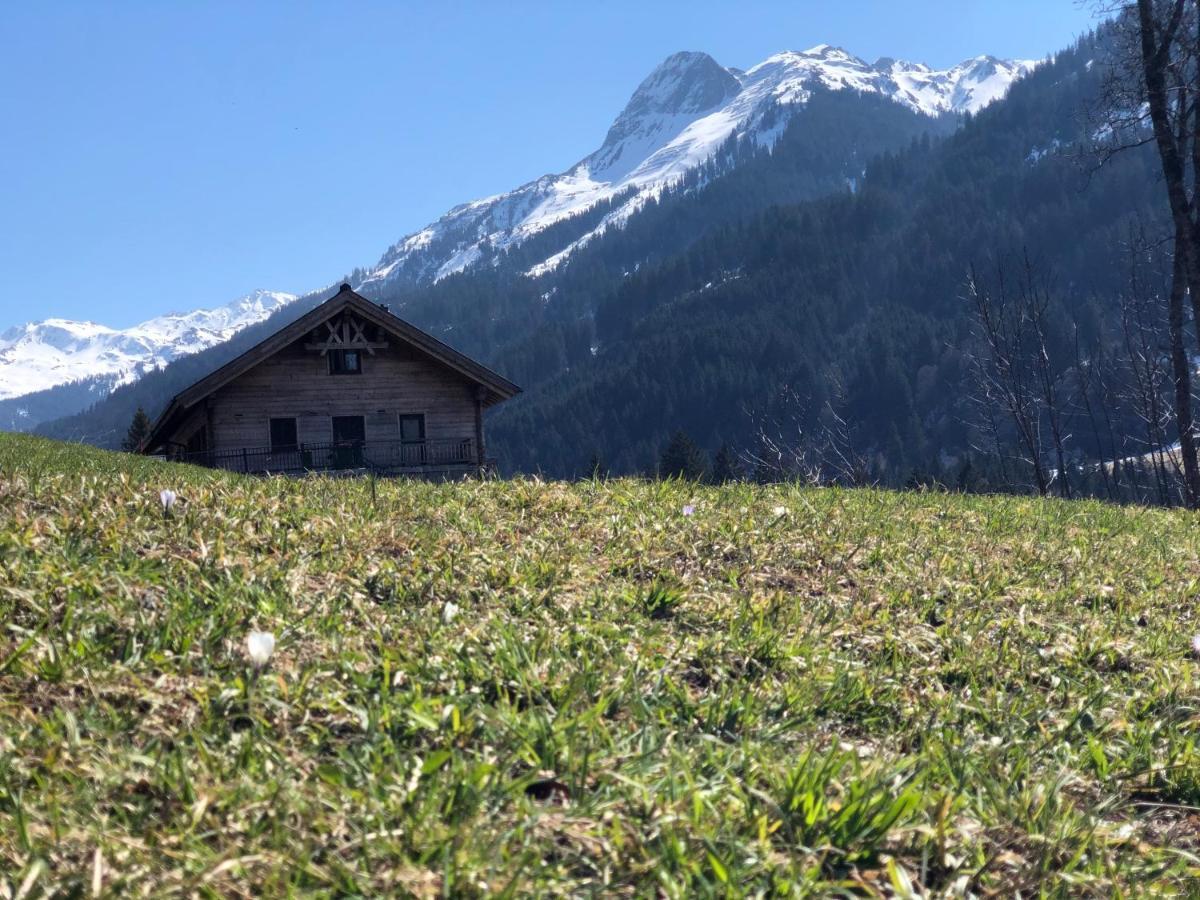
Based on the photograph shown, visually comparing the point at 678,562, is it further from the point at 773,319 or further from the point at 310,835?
the point at 773,319

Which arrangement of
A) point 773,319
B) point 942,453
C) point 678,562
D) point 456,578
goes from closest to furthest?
point 456,578 → point 678,562 → point 942,453 → point 773,319

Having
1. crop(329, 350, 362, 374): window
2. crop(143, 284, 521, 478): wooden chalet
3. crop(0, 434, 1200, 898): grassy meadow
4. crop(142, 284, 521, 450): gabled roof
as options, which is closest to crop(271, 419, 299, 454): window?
crop(143, 284, 521, 478): wooden chalet

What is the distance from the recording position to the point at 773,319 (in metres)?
192

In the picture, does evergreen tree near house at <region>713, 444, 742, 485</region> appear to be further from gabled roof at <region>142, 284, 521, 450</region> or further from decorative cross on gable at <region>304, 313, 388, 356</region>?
decorative cross on gable at <region>304, 313, 388, 356</region>

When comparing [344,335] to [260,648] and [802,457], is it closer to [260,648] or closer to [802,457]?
[802,457]

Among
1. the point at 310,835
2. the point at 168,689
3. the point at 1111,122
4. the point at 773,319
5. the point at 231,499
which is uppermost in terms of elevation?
the point at 773,319

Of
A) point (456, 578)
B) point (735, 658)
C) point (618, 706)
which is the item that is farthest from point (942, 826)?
point (456, 578)

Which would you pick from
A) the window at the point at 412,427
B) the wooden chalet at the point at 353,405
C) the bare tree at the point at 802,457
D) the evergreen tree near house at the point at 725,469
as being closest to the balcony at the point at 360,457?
the wooden chalet at the point at 353,405

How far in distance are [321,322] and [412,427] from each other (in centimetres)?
546

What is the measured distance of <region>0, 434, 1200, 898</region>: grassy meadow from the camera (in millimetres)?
2342

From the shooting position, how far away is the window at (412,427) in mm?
34875

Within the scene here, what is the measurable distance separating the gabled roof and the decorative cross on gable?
30.6 inches

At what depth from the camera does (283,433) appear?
34.0 meters

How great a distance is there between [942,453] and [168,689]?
529 ft
